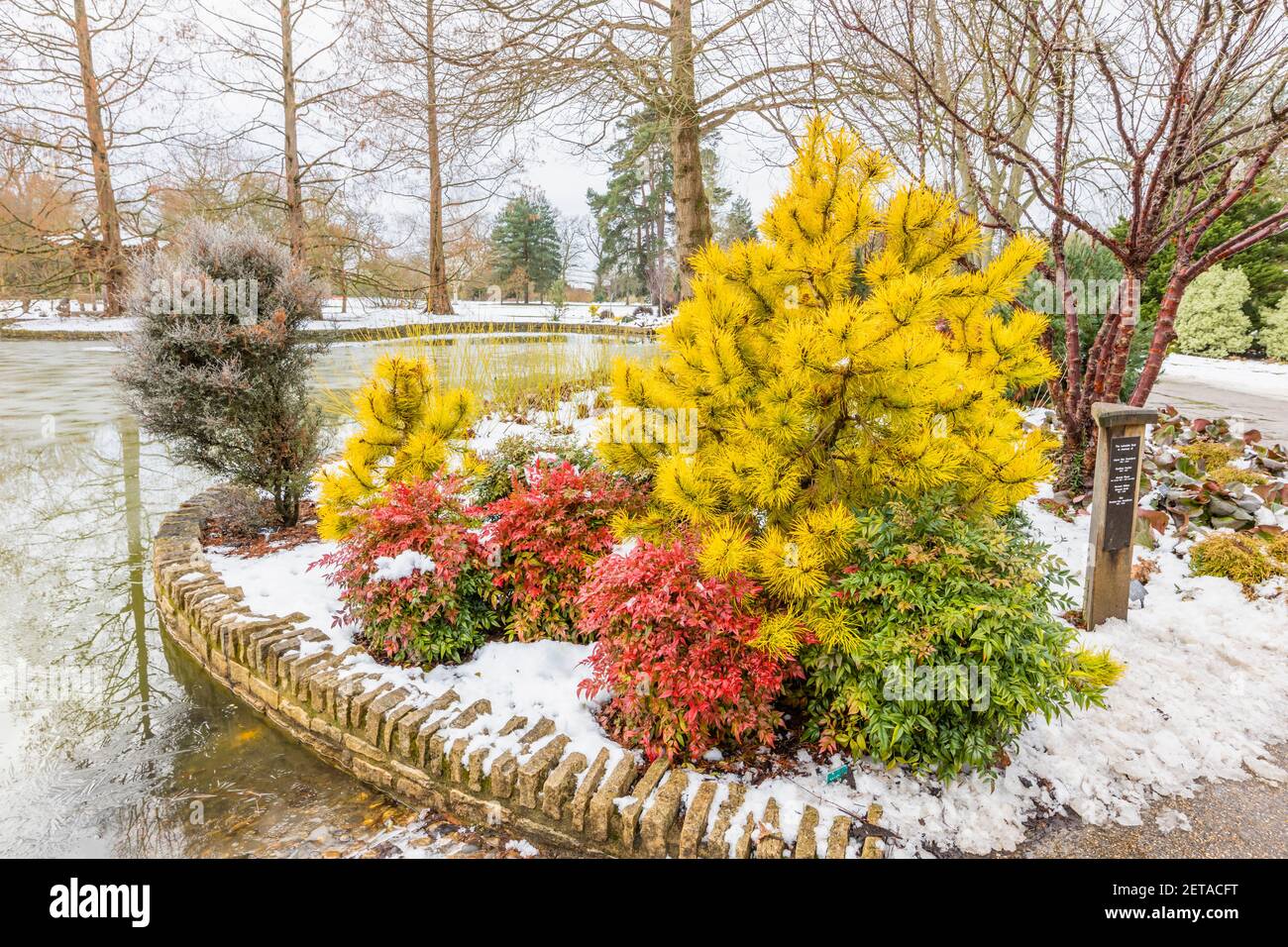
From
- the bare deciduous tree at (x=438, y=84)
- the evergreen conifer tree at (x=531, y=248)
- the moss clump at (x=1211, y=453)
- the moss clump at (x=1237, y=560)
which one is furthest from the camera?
the evergreen conifer tree at (x=531, y=248)

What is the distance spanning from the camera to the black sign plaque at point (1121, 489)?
9.21 ft

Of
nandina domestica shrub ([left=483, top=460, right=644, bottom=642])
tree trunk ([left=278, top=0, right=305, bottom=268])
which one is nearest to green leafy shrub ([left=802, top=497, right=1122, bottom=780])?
nandina domestica shrub ([left=483, top=460, right=644, bottom=642])

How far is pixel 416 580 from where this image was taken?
2.48 metres

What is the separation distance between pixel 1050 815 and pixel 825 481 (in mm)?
1191

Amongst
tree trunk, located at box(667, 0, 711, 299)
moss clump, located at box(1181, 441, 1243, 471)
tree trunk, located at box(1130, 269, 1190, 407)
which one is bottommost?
moss clump, located at box(1181, 441, 1243, 471)

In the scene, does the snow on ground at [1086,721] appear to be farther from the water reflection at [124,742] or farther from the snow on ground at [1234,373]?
the snow on ground at [1234,373]

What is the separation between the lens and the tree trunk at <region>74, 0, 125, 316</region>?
12906mm

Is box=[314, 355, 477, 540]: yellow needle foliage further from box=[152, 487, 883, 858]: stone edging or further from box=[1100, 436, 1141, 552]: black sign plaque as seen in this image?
box=[1100, 436, 1141, 552]: black sign plaque

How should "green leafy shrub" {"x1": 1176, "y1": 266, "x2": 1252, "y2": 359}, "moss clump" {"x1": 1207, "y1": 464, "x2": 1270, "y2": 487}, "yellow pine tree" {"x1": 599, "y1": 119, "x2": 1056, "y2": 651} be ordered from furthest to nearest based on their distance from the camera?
"green leafy shrub" {"x1": 1176, "y1": 266, "x2": 1252, "y2": 359} → "moss clump" {"x1": 1207, "y1": 464, "x2": 1270, "y2": 487} → "yellow pine tree" {"x1": 599, "y1": 119, "x2": 1056, "y2": 651}

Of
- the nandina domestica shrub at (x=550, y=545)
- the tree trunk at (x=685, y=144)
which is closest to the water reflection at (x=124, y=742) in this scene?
the nandina domestica shrub at (x=550, y=545)

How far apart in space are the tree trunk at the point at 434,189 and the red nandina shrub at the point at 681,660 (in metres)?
5.48

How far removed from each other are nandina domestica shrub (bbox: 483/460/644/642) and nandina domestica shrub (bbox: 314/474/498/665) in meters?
0.12

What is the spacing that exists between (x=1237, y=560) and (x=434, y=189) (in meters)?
15.1
